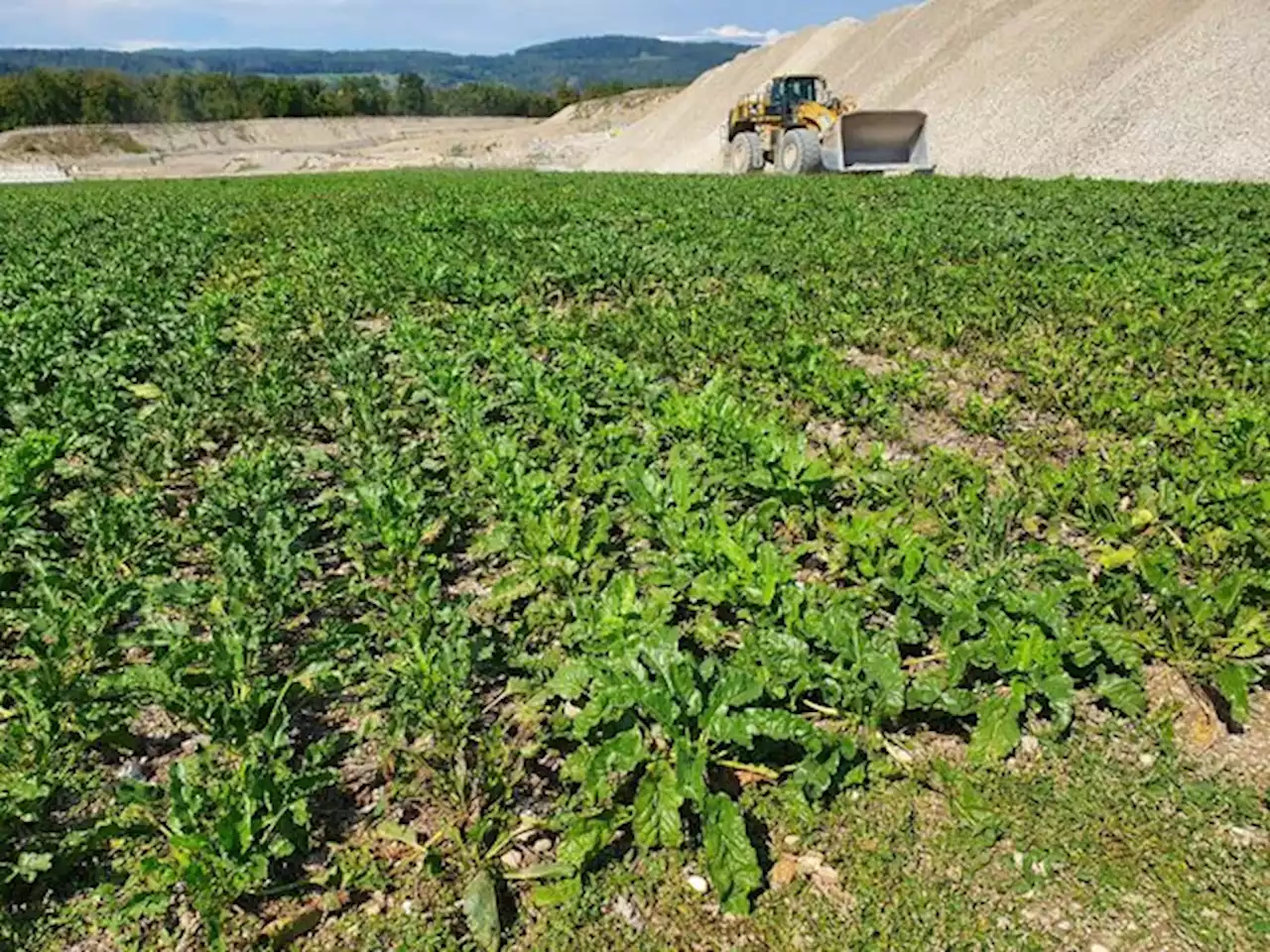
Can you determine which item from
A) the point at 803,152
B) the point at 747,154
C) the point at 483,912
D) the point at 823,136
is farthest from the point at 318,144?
the point at 483,912

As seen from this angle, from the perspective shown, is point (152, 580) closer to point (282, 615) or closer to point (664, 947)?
point (282, 615)

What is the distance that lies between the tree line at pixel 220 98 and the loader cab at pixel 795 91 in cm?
8992

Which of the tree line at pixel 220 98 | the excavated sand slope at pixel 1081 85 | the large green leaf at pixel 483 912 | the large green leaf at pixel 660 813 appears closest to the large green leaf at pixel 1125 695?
the large green leaf at pixel 660 813

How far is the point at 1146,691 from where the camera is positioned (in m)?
3.46

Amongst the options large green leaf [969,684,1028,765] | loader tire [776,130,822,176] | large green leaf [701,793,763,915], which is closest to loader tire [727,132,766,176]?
loader tire [776,130,822,176]

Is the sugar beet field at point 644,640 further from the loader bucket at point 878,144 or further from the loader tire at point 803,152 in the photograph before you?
the loader tire at point 803,152

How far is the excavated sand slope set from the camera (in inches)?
773

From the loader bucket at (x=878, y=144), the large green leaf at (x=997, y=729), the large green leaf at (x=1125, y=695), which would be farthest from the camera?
the loader bucket at (x=878, y=144)

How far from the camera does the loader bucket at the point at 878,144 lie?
73.2ft

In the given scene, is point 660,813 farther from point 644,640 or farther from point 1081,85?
point 1081,85

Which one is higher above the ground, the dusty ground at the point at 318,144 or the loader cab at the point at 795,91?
the loader cab at the point at 795,91

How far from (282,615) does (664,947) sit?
2271 mm

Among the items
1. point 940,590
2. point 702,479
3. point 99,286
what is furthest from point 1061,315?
point 99,286

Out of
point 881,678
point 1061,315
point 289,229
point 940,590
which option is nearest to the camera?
point 881,678
